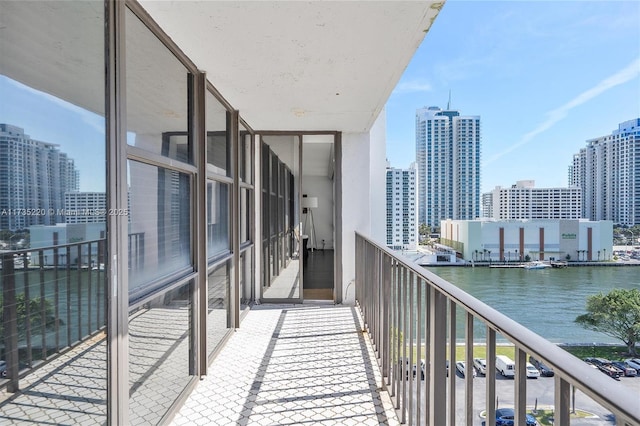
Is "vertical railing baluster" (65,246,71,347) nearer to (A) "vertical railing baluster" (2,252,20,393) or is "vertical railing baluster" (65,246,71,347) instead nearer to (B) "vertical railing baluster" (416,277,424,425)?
(A) "vertical railing baluster" (2,252,20,393)

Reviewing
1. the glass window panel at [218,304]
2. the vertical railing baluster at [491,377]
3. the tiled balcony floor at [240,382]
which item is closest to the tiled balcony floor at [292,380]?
the tiled balcony floor at [240,382]

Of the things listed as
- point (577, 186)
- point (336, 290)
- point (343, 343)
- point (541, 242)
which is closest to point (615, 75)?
point (577, 186)

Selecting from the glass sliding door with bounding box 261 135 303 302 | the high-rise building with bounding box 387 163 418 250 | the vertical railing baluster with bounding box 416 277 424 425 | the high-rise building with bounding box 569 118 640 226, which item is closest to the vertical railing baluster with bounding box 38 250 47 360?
the vertical railing baluster with bounding box 416 277 424 425

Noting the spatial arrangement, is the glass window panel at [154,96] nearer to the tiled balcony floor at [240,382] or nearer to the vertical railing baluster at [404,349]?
the tiled balcony floor at [240,382]

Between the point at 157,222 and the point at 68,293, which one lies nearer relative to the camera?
the point at 68,293

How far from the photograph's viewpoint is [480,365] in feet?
3.59

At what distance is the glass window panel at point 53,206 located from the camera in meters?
1.07

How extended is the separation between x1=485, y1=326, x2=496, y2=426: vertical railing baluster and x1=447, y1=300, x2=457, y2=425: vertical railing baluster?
308 mm

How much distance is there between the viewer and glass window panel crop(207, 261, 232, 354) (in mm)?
2975

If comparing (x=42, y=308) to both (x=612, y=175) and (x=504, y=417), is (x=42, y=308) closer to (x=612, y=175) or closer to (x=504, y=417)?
(x=504, y=417)

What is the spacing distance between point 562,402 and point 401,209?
8286 millimetres

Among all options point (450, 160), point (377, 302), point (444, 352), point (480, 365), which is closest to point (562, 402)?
point (480, 365)

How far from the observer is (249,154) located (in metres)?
4.58

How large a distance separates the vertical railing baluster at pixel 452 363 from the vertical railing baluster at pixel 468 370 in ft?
0.52
